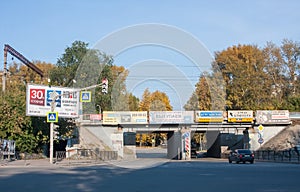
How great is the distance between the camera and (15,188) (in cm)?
1630

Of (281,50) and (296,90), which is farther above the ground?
(281,50)

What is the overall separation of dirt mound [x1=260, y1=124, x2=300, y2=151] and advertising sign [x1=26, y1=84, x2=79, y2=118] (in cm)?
2986

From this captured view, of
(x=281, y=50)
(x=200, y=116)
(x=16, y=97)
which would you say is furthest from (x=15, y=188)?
(x=281, y=50)

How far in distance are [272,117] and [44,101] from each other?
115 ft

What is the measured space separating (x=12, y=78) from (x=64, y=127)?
56.4 metres

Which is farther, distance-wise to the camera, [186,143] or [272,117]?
[186,143]

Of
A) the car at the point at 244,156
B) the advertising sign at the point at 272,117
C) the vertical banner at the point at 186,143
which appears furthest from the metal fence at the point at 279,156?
the vertical banner at the point at 186,143

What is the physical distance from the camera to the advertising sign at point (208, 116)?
63969 millimetres

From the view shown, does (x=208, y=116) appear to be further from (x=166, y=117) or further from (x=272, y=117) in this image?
(x=272, y=117)

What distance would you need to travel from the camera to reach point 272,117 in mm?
63969

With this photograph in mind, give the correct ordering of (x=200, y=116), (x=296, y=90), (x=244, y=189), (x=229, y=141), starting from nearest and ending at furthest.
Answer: (x=244, y=189), (x=200, y=116), (x=229, y=141), (x=296, y=90)

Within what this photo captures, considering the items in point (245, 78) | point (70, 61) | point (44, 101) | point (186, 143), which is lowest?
point (186, 143)

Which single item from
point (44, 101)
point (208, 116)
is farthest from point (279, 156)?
point (44, 101)

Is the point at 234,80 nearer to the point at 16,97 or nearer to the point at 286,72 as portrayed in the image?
the point at 286,72
